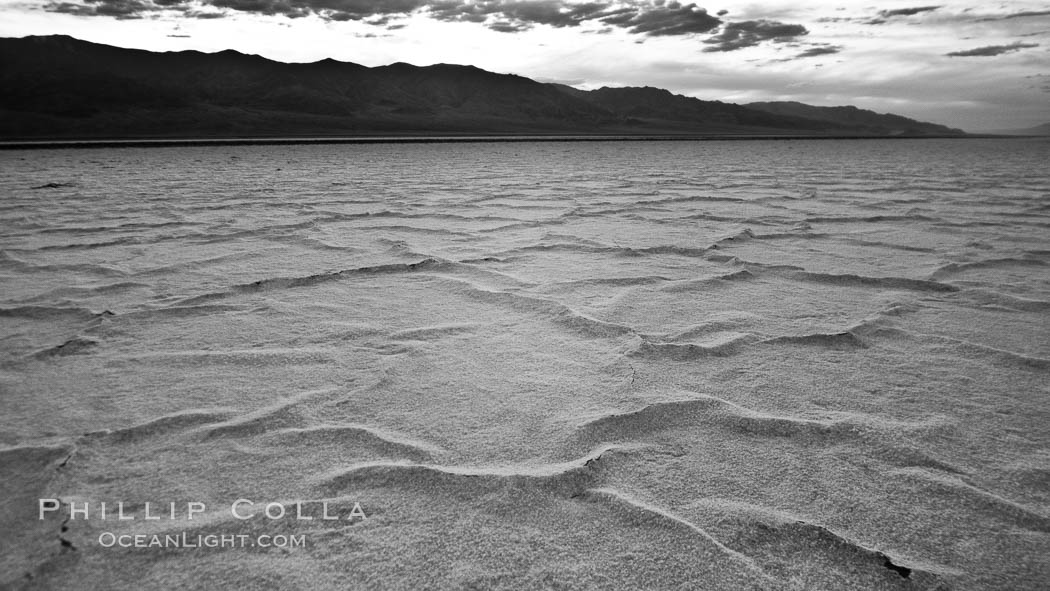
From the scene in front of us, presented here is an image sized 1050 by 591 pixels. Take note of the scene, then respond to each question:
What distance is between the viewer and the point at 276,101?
65.4 metres

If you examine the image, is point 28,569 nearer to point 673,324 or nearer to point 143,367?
point 143,367

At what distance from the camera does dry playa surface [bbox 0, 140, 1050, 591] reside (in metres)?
0.79

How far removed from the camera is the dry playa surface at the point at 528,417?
2.58ft

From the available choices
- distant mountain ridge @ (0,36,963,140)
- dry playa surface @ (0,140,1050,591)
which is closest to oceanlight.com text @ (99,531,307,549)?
dry playa surface @ (0,140,1050,591)

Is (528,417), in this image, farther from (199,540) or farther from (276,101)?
(276,101)

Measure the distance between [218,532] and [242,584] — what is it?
13 cm

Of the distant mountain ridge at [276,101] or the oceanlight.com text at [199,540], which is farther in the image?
the distant mountain ridge at [276,101]

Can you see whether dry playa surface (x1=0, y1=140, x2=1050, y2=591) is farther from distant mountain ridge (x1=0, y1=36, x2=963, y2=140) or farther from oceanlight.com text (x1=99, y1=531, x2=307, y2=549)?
distant mountain ridge (x1=0, y1=36, x2=963, y2=140)

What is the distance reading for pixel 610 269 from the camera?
7.83 ft

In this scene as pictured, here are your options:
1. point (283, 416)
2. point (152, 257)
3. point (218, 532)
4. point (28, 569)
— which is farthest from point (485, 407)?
point (152, 257)

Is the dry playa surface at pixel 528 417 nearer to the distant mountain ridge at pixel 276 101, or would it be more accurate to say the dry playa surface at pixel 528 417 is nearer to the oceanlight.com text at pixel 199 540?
the oceanlight.com text at pixel 199 540

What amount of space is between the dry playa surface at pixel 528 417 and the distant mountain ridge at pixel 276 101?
38684mm

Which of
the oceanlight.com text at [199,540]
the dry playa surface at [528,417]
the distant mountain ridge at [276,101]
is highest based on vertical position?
the distant mountain ridge at [276,101]

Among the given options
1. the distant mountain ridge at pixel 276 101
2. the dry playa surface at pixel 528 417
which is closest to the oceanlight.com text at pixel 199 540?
the dry playa surface at pixel 528 417
